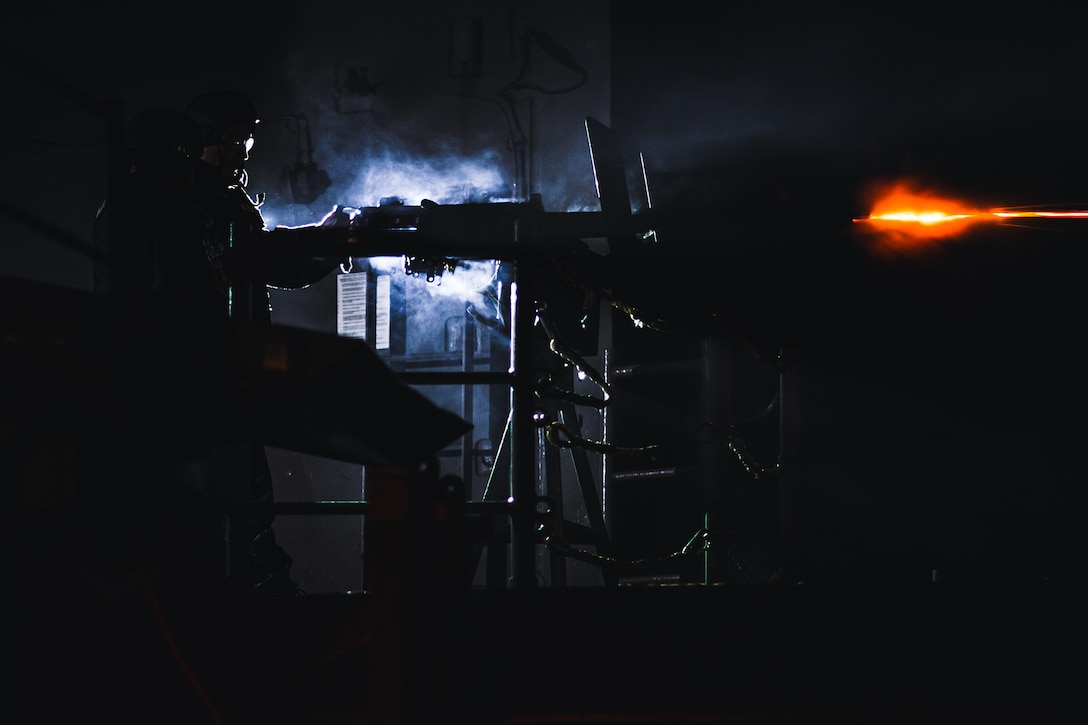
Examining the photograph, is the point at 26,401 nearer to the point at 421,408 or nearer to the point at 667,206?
the point at 421,408

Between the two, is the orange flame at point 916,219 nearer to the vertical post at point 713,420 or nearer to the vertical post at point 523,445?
the vertical post at point 713,420

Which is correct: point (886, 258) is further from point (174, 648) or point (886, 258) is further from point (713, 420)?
point (174, 648)

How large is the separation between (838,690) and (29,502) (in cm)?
194

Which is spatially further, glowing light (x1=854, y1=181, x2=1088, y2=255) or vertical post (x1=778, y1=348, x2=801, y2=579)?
glowing light (x1=854, y1=181, x2=1088, y2=255)

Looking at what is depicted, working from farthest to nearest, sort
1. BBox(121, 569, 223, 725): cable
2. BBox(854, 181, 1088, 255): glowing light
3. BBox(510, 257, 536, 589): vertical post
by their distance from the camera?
BBox(854, 181, 1088, 255): glowing light → BBox(510, 257, 536, 589): vertical post → BBox(121, 569, 223, 725): cable

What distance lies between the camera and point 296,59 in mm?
8688

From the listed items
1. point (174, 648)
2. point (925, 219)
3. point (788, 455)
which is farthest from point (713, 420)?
point (174, 648)

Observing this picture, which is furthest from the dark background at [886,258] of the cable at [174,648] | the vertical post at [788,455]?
the cable at [174,648]

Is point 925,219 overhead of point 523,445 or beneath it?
overhead

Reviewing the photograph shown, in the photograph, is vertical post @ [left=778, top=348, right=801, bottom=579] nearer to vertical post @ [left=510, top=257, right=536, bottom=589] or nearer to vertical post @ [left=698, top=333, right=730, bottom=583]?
vertical post @ [left=698, top=333, right=730, bottom=583]

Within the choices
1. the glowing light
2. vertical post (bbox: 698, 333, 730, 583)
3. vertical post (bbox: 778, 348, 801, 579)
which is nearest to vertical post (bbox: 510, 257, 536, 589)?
vertical post (bbox: 778, 348, 801, 579)

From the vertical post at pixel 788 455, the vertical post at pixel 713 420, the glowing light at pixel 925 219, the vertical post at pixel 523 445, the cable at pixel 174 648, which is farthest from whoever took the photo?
the vertical post at pixel 713 420

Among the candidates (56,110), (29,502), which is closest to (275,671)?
(29,502)

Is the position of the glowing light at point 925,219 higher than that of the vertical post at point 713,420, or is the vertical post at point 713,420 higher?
the glowing light at point 925,219
